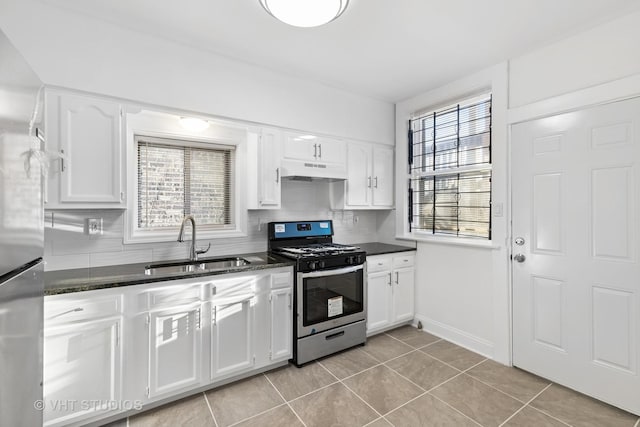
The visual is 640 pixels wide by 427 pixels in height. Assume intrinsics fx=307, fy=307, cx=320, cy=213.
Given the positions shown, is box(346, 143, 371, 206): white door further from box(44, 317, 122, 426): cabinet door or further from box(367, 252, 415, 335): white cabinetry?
box(44, 317, 122, 426): cabinet door

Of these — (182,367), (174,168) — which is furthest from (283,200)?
(182,367)

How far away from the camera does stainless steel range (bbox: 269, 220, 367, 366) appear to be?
2613mm

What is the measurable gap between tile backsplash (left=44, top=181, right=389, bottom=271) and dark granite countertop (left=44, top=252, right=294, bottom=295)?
92 mm

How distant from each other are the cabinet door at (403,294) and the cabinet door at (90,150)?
2691 mm

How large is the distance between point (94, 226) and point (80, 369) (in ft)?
3.24

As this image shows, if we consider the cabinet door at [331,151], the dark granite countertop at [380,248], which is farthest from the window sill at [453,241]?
the cabinet door at [331,151]

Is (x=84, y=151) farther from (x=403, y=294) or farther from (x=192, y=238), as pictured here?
(x=403, y=294)

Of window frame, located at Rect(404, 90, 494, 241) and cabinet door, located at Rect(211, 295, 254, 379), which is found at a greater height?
window frame, located at Rect(404, 90, 494, 241)

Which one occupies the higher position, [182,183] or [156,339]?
[182,183]

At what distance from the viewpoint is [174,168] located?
2691 mm

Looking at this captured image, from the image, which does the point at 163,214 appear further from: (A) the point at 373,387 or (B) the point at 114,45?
(A) the point at 373,387

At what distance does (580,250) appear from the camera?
7.38 ft

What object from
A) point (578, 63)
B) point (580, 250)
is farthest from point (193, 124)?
point (580, 250)

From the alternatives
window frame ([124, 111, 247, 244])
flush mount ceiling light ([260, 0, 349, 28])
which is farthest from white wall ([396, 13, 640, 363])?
window frame ([124, 111, 247, 244])
